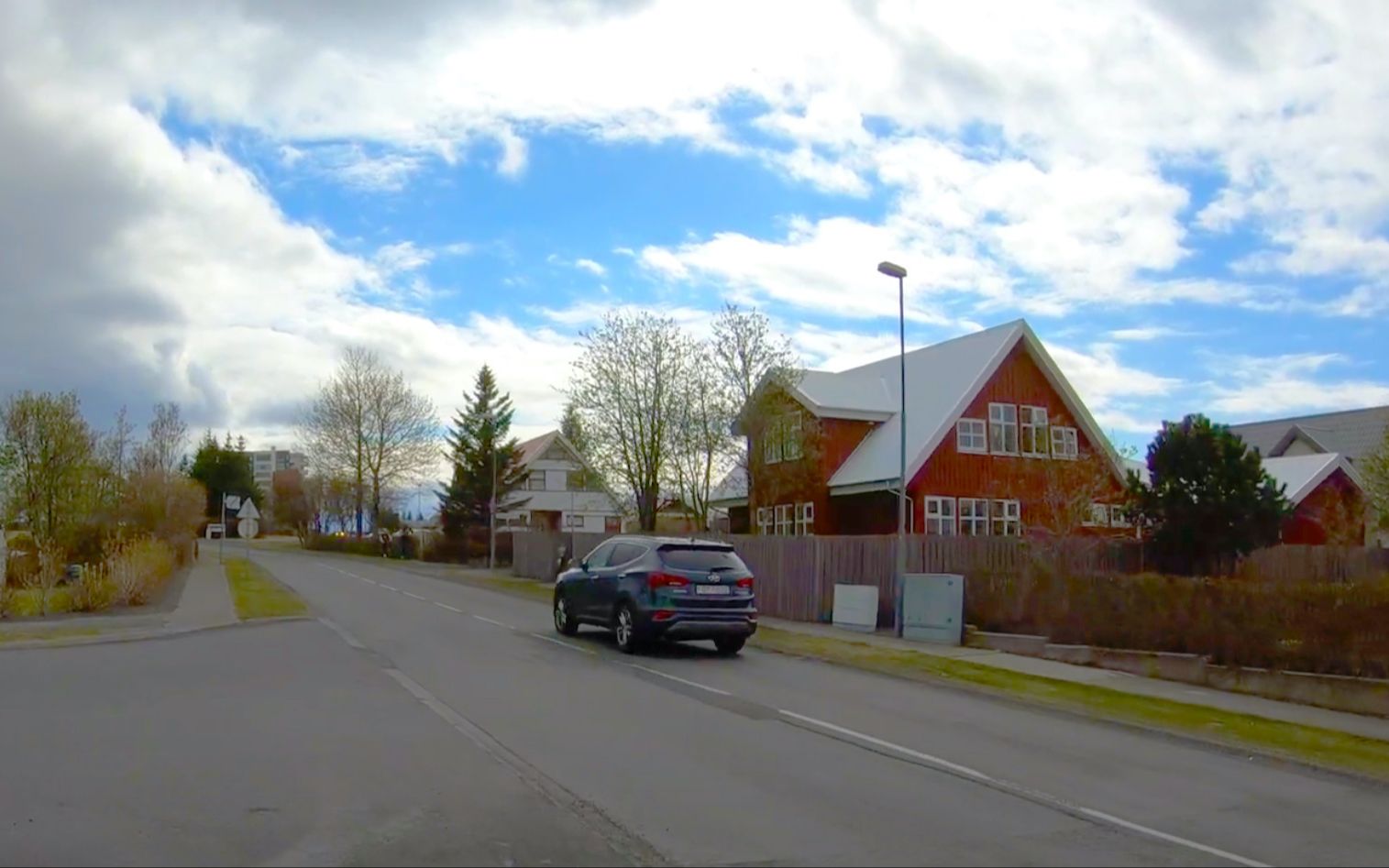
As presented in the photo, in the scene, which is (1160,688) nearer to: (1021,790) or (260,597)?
(1021,790)

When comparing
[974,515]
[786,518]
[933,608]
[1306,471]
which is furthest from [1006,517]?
[933,608]

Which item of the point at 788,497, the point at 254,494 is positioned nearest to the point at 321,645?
the point at 788,497

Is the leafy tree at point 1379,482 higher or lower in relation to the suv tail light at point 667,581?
higher

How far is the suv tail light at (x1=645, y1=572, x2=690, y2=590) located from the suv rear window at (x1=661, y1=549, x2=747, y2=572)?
20 centimetres

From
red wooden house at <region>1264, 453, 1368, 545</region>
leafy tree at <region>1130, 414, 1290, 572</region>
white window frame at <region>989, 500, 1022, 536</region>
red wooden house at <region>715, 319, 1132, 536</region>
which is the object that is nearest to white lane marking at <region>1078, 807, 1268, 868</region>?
leafy tree at <region>1130, 414, 1290, 572</region>

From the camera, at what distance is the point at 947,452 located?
39.6 m

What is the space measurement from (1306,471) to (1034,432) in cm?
968

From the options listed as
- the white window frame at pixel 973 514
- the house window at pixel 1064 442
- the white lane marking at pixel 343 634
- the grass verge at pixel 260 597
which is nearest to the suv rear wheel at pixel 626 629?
the white lane marking at pixel 343 634

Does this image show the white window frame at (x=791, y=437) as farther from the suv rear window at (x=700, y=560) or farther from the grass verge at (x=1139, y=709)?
the suv rear window at (x=700, y=560)

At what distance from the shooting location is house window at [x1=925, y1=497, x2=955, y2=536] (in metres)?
39.0

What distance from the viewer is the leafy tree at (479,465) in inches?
2667

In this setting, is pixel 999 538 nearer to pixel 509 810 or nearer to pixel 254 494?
pixel 509 810

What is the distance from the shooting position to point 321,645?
1969cm

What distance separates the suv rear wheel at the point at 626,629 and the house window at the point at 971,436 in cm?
2224
